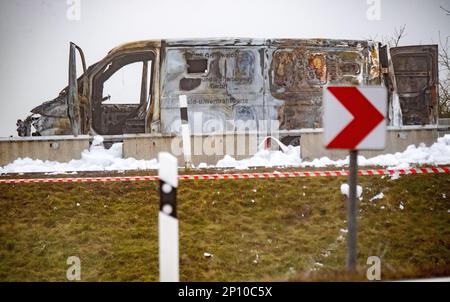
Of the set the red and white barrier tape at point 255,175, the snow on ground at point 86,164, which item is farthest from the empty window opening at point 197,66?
the red and white barrier tape at point 255,175

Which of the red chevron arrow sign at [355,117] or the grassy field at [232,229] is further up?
the red chevron arrow sign at [355,117]

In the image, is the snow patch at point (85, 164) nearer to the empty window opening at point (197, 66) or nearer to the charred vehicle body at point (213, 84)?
the charred vehicle body at point (213, 84)

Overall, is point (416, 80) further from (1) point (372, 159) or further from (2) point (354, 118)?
(2) point (354, 118)

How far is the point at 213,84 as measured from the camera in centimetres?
809

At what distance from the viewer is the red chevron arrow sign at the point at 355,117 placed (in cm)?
283

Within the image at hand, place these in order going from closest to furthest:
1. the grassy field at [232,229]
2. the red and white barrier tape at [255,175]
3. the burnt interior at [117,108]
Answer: the grassy field at [232,229] < the red and white barrier tape at [255,175] < the burnt interior at [117,108]

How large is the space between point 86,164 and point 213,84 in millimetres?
2784

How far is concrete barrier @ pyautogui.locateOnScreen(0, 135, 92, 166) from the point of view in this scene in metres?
6.96

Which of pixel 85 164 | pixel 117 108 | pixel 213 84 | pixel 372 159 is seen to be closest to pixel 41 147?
pixel 85 164

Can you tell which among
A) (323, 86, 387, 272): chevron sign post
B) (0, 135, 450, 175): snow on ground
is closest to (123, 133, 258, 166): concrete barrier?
(0, 135, 450, 175): snow on ground

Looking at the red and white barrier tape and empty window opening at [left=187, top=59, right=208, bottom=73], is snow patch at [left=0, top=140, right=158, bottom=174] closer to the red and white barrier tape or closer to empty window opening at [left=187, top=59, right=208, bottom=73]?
the red and white barrier tape

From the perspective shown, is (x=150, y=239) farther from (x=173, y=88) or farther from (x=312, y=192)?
(x=173, y=88)

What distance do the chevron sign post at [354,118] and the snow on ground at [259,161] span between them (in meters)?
3.73

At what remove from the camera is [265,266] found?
3758 mm
